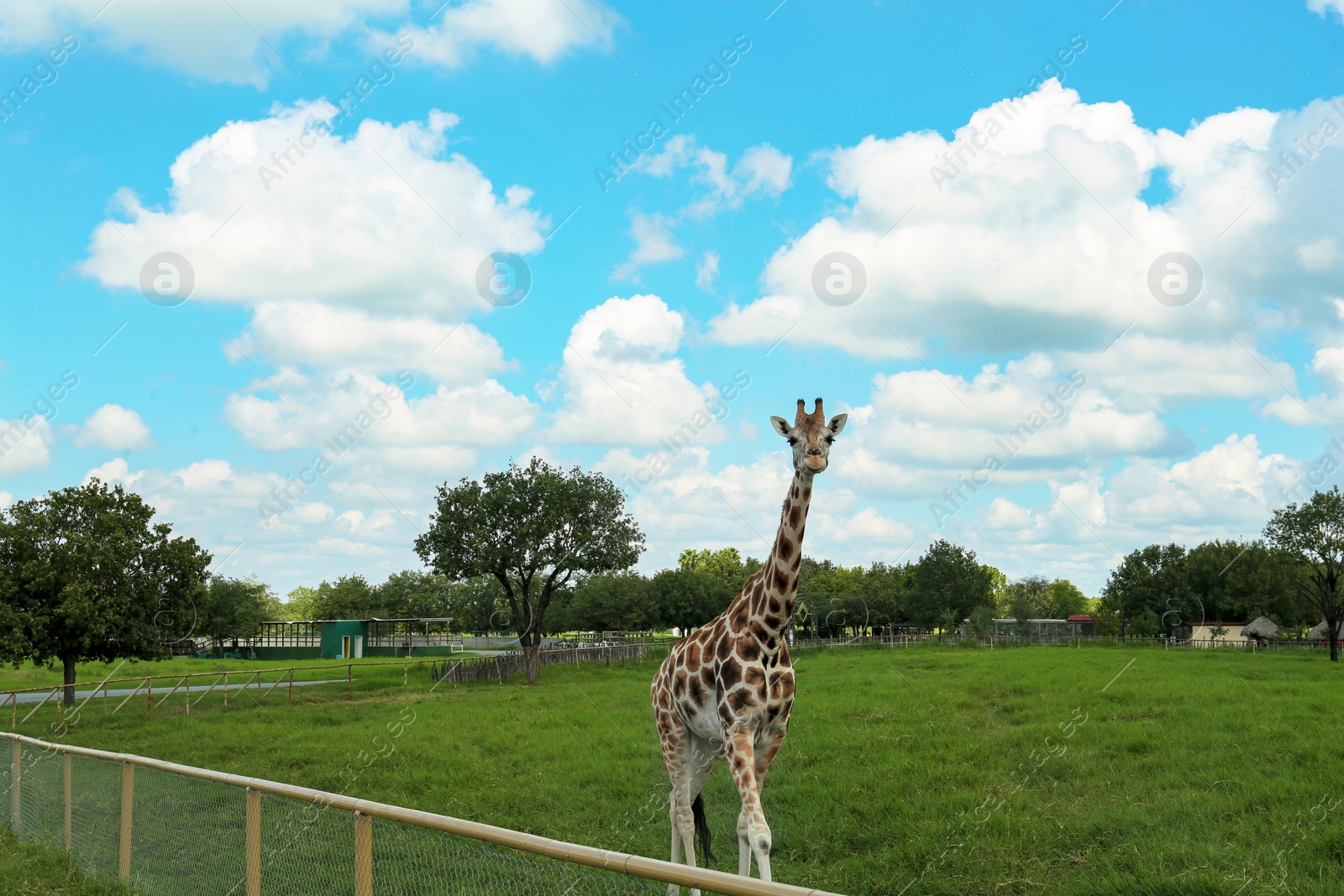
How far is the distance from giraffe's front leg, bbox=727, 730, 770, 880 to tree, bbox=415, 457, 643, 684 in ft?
102

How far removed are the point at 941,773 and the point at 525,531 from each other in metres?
27.8

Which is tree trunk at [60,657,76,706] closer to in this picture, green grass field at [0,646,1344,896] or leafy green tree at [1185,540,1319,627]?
green grass field at [0,646,1344,896]

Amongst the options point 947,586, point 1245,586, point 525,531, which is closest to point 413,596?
point 947,586

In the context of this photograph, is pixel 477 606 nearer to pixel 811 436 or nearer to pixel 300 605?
pixel 300 605

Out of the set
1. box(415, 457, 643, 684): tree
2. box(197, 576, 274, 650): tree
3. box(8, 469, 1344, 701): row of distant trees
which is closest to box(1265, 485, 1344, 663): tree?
box(8, 469, 1344, 701): row of distant trees

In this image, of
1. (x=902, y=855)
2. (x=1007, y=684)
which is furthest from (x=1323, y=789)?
(x=1007, y=684)

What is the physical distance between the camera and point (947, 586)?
78250 millimetres

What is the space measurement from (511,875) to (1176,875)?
223 inches

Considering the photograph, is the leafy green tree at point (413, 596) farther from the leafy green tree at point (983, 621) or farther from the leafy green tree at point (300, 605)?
the leafy green tree at point (983, 621)

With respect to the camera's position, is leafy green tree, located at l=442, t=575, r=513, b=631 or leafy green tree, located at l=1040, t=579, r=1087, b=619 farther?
leafy green tree, located at l=1040, t=579, r=1087, b=619

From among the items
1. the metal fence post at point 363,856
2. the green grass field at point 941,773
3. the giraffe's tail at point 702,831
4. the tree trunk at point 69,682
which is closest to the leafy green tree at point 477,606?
the tree trunk at point 69,682

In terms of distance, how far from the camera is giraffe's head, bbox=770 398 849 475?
6480 mm

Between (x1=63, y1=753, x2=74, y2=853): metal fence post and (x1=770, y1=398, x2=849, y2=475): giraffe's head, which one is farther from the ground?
(x1=770, y1=398, x2=849, y2=475): giraffe's head

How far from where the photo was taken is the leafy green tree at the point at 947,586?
7769 cm
